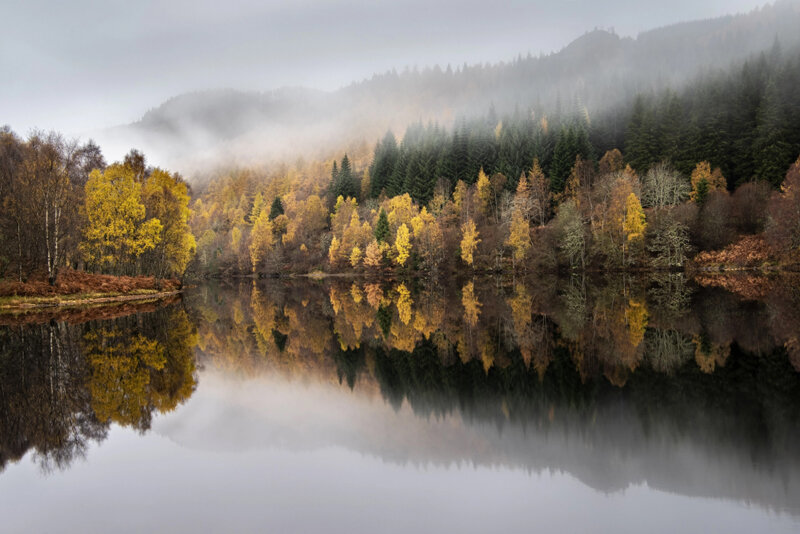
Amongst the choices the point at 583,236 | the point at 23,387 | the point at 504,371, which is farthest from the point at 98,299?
the point at 583,236

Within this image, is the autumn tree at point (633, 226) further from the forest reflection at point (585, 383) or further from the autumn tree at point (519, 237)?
the forest reflection at point (585, 383)

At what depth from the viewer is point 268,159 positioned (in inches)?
7697

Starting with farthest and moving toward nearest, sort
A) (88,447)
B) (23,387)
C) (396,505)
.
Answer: (23,387)
(88,447)
(396,505)

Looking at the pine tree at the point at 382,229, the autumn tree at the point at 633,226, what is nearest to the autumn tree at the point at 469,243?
the pine tree at the point at 382,229

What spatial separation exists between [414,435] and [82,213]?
38.4 m

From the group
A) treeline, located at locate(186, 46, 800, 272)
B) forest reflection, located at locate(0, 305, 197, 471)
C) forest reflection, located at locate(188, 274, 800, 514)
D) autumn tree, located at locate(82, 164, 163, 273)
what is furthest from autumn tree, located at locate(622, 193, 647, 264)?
forest reflection, located at locate(0, 305, 197, 471)

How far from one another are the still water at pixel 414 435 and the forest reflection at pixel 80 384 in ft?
0.21

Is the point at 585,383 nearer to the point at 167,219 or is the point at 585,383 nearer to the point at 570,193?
the point at 167,219

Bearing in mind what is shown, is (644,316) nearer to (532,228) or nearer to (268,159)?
(532,228)

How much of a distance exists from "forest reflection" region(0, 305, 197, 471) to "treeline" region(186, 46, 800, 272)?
55.8 meters

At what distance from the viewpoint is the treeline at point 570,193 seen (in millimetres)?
59062

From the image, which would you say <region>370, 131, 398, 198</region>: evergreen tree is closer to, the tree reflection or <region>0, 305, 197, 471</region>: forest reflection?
the tree reflection

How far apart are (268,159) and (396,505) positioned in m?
203

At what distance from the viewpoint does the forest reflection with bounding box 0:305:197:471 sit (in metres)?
8.12
